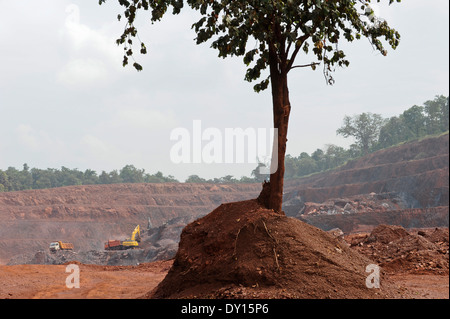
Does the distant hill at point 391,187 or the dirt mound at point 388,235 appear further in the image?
the distant hill at point 391,187

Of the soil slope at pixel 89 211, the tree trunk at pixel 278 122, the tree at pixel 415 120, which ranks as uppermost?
the tree at pixel 415 120

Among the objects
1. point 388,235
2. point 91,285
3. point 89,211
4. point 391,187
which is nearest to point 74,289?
point 91,285

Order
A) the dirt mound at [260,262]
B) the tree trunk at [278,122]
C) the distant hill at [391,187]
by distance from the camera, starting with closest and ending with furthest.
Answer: the dirt mound at [260,262] → the tree trunk at [278,122] → the distant hill at [391,187]

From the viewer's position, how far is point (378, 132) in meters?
78.3

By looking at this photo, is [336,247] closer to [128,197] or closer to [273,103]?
[273,103]

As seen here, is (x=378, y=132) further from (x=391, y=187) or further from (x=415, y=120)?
(x=391, y=187)

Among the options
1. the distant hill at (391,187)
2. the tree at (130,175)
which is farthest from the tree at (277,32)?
the tree at (130,175)

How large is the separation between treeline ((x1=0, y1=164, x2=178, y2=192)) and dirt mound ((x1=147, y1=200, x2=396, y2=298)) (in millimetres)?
54906

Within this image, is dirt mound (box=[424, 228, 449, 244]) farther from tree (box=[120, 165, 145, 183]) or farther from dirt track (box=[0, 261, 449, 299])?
tree (box=[120, 165, 145, 183])

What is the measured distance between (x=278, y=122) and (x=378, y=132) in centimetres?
7524

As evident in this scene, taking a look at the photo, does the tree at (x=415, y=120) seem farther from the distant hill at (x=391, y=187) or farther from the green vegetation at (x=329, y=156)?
the distant hill at (x=391, y=187)

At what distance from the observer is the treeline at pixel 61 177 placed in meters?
63.0

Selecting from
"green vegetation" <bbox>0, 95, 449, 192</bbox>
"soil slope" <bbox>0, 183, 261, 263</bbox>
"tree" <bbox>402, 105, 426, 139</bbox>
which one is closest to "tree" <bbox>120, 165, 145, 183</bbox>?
"green vegetation" <bbox>0, 95, 449, 192</bbox>

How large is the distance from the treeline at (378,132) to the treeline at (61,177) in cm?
2828
